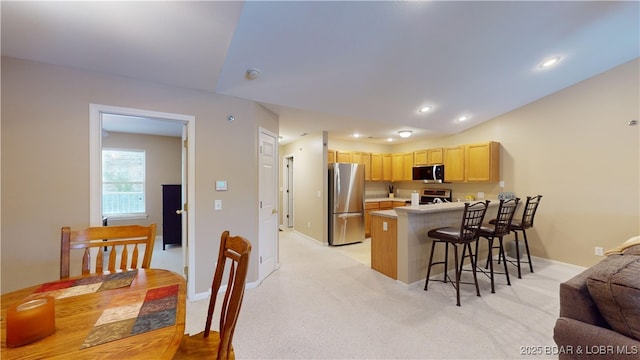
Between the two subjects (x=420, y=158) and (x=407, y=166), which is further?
(x=407, y=166)

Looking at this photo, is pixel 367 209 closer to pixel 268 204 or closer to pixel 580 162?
pixel 268 204

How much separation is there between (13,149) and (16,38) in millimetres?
871

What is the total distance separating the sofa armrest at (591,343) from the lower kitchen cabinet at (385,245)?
2086 millimetres

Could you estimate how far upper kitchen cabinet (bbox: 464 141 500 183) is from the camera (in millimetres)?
4504

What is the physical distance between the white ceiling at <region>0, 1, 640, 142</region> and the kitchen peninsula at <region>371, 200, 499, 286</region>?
165 centimetres

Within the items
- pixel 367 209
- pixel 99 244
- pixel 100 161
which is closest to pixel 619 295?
pixel 99 244

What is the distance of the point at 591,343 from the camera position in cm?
109

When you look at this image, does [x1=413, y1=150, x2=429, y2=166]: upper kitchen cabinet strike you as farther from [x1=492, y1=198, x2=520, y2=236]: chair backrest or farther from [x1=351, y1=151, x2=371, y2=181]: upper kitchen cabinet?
[x1=492, y1=198, x2=520, y2=236]: chair backrest

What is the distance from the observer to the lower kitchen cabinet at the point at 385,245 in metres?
3.29

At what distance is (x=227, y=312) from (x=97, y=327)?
468mm

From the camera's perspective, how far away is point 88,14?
Answer: 170 cm

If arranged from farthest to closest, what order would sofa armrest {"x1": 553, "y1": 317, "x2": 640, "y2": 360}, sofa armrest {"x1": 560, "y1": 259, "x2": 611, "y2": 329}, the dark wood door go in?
the dark wood door < sofa armrest {"x1": 560, "y1": 259, "x2": 611, "y2": 329} < sofa armrest {"x1": 553, "y1": 317, "x2": 640, "y2": 360}

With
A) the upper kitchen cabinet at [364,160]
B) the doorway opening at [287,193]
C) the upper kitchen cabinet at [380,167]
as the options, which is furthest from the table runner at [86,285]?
the doorway opening at [287,193]

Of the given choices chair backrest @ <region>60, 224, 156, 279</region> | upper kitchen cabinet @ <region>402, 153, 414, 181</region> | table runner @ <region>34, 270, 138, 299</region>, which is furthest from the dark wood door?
upper kitchen cabinet @ <region>402, 153, 414, 181</region>
